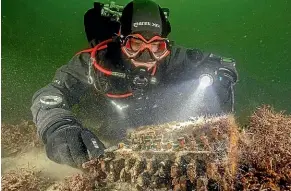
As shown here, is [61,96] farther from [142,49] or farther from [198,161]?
[198,161]

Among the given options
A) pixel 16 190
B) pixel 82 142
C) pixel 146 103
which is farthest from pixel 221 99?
pixel 16 190

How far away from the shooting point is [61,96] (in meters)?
4.59

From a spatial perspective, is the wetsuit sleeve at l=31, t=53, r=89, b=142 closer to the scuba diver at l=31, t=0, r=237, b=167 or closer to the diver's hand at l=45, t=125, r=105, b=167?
the scuba diver at l=31, t=0, r=237, b=167

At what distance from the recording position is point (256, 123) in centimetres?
407

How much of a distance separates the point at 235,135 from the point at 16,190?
2.88m

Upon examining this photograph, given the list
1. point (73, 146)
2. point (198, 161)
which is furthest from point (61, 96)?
point (198, 161)

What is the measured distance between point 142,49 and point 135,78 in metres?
0.48

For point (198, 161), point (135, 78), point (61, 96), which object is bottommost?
point (198, 161)

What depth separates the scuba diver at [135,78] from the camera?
470 cm

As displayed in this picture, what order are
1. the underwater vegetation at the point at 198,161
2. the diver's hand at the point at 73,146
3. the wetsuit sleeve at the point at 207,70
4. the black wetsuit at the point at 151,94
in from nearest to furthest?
the underwater vegetation at the point at 198,161
the diver's hand at the point at 73,146
the wetsuit sleeve at the point at 207,70
the black wetsuit at the point at 151,94

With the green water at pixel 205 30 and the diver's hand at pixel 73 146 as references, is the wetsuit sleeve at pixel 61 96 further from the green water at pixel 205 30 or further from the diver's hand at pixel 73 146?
the green water at pixel 205 30

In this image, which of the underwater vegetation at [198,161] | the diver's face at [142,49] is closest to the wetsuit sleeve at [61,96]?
the underwater vegetation at [198,161]

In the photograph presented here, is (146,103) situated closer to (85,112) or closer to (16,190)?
(85,112)

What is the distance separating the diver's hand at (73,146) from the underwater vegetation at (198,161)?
0.19 metres
